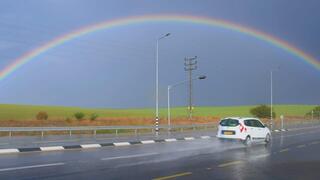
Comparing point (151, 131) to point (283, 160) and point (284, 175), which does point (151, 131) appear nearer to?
point (283, 160)

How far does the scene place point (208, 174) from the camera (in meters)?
15.4

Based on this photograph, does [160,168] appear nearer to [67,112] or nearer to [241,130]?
[241,130]

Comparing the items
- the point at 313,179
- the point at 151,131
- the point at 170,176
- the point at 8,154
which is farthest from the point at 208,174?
the point at 151,131

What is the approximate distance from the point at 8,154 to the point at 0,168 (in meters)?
6.71

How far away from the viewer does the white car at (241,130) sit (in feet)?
103

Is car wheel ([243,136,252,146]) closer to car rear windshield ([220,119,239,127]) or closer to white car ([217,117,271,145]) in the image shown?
white car ([217,117,271,145])

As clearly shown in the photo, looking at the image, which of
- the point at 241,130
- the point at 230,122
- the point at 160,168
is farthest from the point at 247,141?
the point at 160,168

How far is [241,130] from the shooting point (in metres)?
31.3

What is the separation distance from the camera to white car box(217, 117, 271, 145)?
31.3 meters

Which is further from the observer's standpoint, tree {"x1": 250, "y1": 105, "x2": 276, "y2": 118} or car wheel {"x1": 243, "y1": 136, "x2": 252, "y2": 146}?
tree {"x1": 250, "y1": 105, "x2": 276, "y2": 118}

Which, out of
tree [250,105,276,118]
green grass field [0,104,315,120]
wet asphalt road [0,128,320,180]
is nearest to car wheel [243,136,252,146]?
wet asphalt road [0,128,320,180]

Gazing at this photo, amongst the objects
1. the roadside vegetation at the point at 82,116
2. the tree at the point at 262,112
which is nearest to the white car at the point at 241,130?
the roadside vegetation at the point at 82,116

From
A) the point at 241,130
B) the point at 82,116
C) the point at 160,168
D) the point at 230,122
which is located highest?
the point at 82,116

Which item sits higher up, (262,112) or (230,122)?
(262,112)
